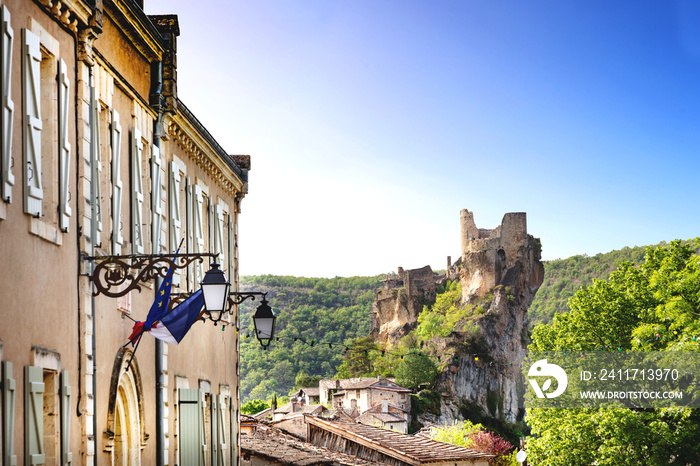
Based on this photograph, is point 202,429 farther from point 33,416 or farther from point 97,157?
point 33,416

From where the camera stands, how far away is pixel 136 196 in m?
Result: 11.4

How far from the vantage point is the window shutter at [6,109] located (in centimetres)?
723

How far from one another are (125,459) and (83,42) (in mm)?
4721

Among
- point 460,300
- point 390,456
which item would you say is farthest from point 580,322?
point 460,300

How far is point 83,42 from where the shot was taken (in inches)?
369

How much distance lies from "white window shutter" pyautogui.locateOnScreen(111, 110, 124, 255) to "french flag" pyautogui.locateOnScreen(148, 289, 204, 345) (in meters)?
1.15

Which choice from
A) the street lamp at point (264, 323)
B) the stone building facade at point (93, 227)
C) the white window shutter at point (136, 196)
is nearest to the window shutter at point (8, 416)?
the stone building facade at point (93, 227)

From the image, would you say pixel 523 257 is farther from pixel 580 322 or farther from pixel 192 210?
pixel 192 210

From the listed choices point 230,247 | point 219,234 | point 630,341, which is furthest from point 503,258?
point 219,234

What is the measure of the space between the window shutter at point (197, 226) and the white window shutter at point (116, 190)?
379 cm

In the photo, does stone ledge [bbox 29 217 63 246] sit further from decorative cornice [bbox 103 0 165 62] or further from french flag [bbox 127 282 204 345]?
decorative cornice [bbox 103 0 165 62]

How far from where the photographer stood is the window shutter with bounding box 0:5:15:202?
7230 millimetres

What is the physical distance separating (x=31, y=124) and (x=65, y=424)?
8.79 ft

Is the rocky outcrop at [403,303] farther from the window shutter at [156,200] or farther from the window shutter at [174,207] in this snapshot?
the window shutter at [156,200]
